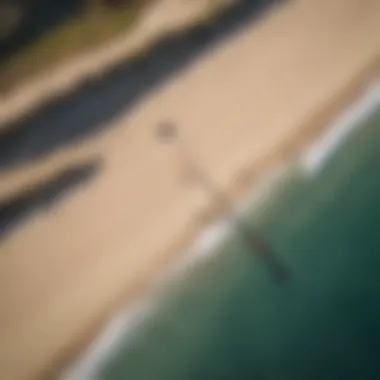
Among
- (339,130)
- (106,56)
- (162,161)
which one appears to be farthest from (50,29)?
(339,130)

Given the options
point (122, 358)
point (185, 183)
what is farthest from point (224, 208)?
point (122, 358)

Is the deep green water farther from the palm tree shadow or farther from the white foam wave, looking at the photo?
the palm tree shadow

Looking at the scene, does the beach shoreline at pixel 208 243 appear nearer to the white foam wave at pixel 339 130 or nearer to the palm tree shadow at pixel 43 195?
the white foam wave at pixel 339 130

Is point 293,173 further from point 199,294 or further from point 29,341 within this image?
point 29,341

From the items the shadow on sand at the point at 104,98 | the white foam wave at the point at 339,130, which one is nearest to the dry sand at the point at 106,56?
the shadow on sand at the point at 104,98

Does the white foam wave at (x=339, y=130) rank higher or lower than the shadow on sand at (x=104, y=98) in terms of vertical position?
lower

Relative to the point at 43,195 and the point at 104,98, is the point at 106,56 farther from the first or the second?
the point at 43,195

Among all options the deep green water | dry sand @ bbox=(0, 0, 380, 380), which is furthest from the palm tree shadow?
the deep green water
